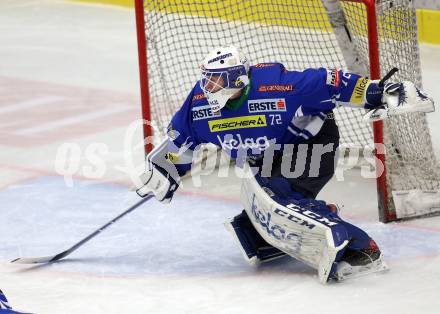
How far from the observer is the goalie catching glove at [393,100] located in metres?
4.69

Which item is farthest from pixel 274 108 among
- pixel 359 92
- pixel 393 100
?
pixel 393 100

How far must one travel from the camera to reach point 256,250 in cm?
502

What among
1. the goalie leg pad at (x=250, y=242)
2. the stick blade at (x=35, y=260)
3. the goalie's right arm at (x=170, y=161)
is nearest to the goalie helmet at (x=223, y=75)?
the goalie's right arm at (x=170, y=161)

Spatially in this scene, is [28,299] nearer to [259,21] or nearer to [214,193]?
[214,193]

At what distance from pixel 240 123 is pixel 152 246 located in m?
0.83

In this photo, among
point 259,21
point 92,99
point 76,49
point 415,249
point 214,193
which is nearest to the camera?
point 415,249

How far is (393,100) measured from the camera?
4.70m

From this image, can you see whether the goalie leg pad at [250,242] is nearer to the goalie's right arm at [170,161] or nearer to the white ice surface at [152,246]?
the white ice surface at [152,246]

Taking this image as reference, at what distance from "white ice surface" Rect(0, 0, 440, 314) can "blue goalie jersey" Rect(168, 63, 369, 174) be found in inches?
21.4

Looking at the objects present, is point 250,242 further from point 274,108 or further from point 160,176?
point 274,108

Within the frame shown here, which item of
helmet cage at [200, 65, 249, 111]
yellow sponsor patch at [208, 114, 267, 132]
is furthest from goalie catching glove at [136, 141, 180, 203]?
helmet cage at [200, 65, 249, 111]

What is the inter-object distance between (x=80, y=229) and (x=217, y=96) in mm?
1196

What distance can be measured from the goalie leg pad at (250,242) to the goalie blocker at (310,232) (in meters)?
0.13

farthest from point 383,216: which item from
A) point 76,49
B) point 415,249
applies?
point 76,49
